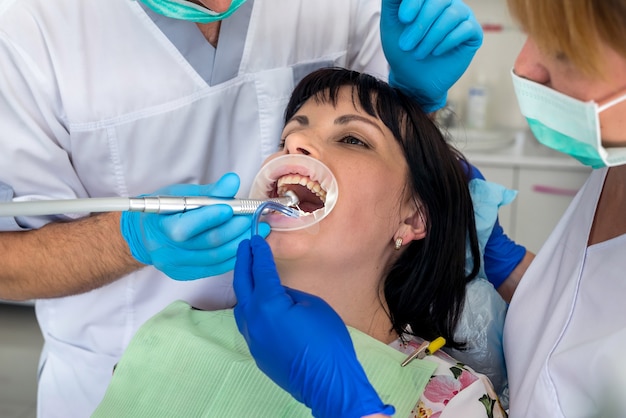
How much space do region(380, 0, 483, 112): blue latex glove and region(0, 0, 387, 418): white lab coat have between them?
0.24 metres

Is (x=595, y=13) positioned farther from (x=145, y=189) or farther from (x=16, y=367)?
(x=16, y=367)

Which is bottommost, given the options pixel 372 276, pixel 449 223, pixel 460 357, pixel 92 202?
pixel 460 357

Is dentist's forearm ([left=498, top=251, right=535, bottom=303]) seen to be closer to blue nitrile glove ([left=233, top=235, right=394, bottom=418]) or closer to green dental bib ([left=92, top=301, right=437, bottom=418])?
green dental bib ([left=92, top=301, right=437, bottom=418])

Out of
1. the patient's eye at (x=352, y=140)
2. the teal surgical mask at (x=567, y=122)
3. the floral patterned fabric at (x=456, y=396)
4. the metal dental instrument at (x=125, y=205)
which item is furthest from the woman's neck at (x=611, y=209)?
the metal dental instrument at (x=125, y=205)

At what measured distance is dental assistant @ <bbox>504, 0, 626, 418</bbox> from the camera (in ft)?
3.33

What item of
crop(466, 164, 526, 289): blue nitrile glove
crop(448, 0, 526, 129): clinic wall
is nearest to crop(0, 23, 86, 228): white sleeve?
crop(466, 164, 526, 289): blue nitrile glove

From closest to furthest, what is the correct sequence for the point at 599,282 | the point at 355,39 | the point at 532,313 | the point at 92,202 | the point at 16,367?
1. the point at 92,202
2. the point at 599,282
3. the point at 532,313
4. the point at 355,39
5. the point at 16,367

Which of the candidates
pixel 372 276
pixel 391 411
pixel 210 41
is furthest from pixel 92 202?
pixel 372 276

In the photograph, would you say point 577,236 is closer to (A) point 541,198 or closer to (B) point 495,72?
(A) point 541,198

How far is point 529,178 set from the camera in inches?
136

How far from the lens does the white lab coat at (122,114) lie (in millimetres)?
1519

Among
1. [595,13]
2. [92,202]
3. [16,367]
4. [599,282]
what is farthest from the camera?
[16,367]

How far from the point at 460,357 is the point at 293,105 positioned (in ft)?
2.41

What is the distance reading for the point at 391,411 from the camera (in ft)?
3.43
